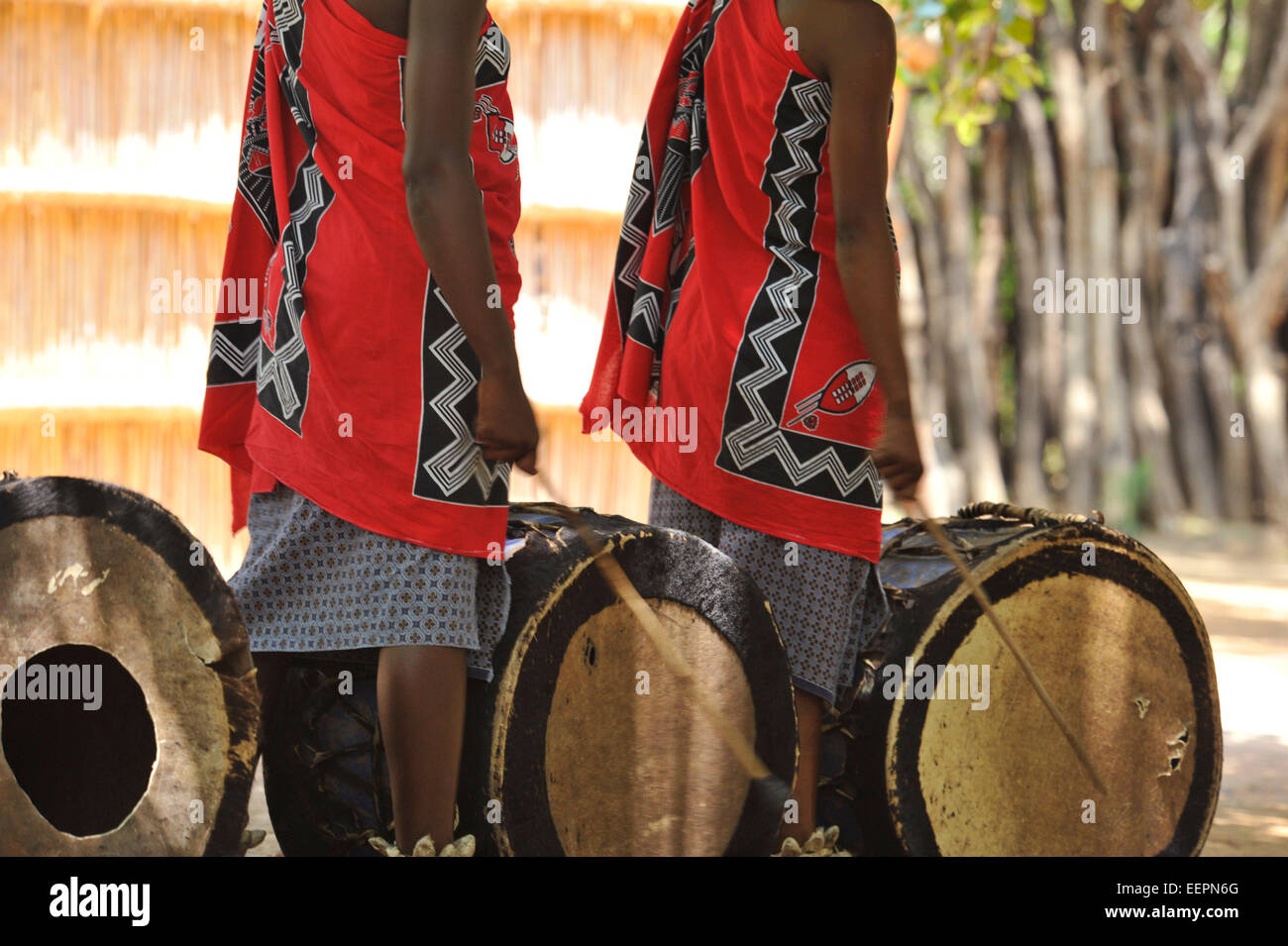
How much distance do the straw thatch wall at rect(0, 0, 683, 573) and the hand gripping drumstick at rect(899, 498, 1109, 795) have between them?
3.59 m

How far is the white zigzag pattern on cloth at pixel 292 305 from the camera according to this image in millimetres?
2246

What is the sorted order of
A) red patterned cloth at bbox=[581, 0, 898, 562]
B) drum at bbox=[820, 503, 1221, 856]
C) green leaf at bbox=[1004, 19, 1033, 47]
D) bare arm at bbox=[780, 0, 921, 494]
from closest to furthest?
bare arm at bbox=[780, 0, 921, 494] < red patterned cloth at bbox=[581, 0, 898, 562] < drum at bbox=[820, 503, 1221, 856] < green leaf at bbox=[1004, 19, 1033, 47]

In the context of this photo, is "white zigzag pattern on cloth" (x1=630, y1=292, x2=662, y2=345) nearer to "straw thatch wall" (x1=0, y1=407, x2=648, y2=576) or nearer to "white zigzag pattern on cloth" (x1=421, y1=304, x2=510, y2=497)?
"white zigzag pattern on cloth" (x1=421, y1=304, x2=510, y2=497)

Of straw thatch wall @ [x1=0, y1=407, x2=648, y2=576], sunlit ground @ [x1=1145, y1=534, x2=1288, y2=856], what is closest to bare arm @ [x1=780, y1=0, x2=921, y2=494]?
sunlit ground @ [x1=1145, y1=534, x2=1288, y2=856]

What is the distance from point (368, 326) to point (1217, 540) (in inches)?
343

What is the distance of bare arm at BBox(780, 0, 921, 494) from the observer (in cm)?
248

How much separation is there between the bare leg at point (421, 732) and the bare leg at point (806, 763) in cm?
72

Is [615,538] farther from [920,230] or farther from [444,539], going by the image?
[920,230]

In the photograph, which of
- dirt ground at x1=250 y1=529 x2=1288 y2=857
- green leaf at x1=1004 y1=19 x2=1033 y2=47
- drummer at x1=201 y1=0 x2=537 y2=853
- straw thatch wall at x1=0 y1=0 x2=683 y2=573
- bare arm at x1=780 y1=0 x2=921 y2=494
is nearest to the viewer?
drummer at x1=201 y1=0 x2=537 y2=853

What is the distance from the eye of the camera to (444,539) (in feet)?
7.20

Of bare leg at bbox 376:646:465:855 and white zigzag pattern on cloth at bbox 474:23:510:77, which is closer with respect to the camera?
bare leg at bbox 376:646:465:855

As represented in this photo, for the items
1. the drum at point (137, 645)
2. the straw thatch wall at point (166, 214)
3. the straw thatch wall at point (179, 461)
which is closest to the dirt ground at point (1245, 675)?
the drum at point (137, 645)
